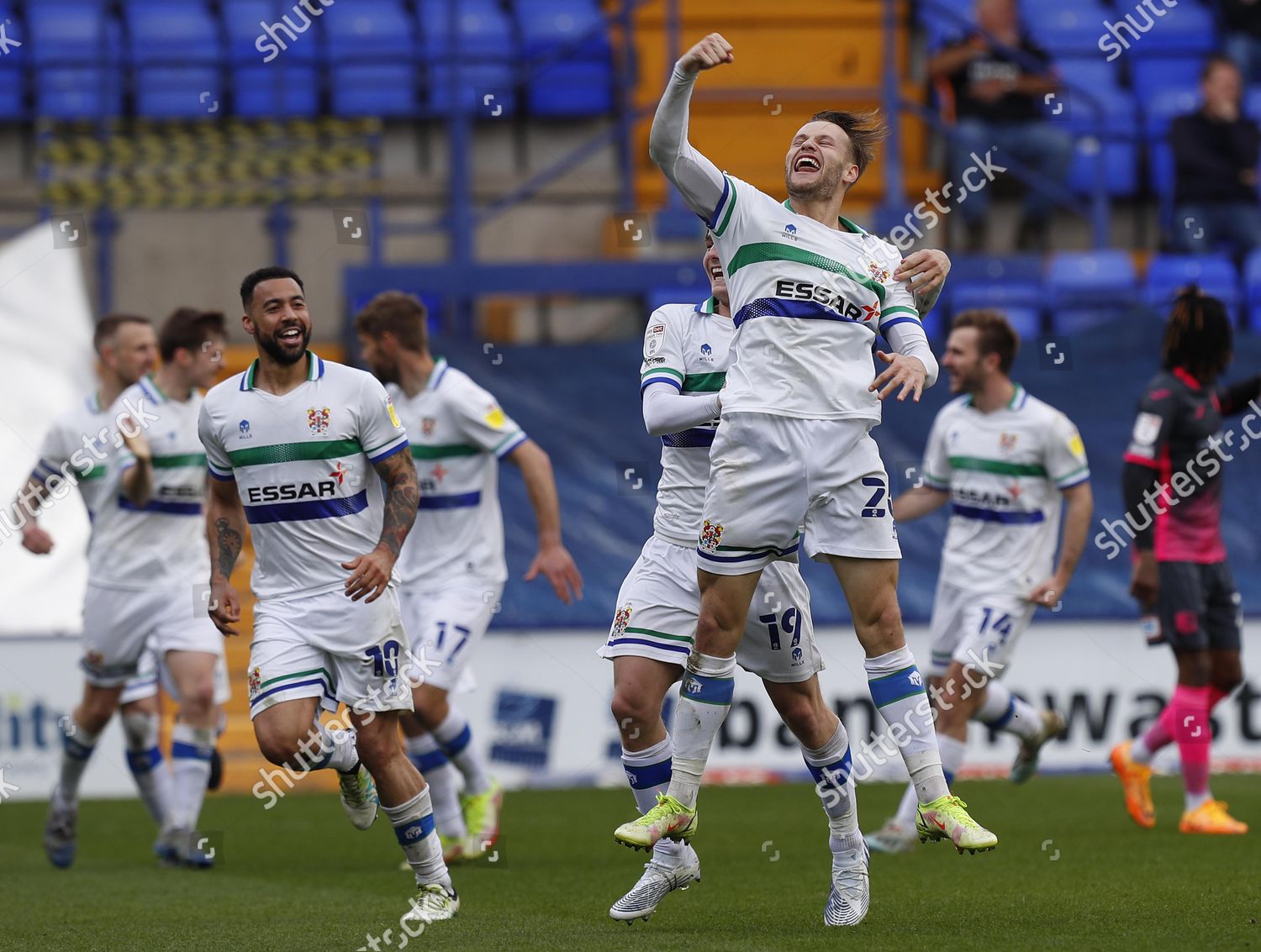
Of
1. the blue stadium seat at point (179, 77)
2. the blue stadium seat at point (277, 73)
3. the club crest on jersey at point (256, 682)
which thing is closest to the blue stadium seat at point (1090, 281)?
the blue stadium seat at point (277, 73)

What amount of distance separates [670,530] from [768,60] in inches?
404

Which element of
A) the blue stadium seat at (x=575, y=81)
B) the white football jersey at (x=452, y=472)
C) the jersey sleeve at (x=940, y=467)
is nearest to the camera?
the white football jersey at (x=452, y=472)

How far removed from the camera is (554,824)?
10352 mm

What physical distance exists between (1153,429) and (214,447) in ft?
15.4

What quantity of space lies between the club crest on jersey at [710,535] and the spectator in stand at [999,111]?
1009cm

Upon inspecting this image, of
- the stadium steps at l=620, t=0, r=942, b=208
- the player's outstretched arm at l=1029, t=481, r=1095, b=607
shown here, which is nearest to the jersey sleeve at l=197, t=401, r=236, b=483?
the player's outstretched arm at l=1029, t=481, r=1095, b=607

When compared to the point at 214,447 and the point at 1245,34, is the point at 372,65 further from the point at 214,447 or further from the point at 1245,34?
the point at 214,447

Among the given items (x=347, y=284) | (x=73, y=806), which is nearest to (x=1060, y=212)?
(x=347, y=284)

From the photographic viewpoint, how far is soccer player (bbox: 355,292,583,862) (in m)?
8.68

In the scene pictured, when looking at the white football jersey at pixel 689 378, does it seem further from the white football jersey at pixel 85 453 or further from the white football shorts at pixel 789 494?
the white football jersey at pixel 85 453

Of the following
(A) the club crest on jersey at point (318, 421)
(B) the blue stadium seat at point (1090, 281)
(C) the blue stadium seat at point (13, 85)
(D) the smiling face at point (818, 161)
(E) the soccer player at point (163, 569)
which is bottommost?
(E) the soccer player at point (163, 569)

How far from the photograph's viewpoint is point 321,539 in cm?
651

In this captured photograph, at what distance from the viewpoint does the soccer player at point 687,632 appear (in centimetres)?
625

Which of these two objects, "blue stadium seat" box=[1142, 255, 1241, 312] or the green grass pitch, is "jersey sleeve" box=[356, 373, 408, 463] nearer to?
the green grass pitch
